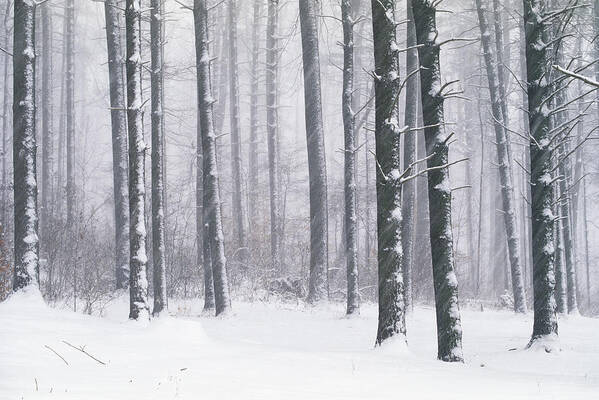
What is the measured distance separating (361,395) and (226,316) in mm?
9019

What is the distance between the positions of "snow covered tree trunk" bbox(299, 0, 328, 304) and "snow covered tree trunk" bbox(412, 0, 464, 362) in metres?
6.99

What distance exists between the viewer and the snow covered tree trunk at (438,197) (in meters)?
7.98

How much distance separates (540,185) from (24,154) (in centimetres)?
916

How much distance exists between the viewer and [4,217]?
17.7m

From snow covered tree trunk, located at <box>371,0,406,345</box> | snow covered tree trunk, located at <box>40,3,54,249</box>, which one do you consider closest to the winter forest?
snow covered tree trunk, located at <box>371,0,406,345</box>

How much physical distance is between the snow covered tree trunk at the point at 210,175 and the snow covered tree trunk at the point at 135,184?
3.60 m

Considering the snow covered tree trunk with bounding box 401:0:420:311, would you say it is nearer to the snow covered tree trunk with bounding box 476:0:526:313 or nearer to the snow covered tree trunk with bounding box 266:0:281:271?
the snow covered tree trunk with bounding box 476:0:526:313

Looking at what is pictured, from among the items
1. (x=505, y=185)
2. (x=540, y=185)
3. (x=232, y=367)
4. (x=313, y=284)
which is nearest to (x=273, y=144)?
(x=313, y=284)

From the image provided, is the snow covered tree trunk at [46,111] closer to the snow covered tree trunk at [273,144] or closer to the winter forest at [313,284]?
the winter forest at [313,284]

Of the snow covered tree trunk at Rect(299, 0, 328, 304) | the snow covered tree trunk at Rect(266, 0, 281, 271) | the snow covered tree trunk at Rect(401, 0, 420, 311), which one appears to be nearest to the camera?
the snow covered tree trunk at Rect(401, 0, 420, 311)

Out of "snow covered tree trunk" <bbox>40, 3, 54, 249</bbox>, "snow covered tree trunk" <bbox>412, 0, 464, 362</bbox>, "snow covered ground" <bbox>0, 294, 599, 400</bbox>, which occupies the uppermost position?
"snow covered tree trunk" <bbox>40, 3, 54, 249</bbox>

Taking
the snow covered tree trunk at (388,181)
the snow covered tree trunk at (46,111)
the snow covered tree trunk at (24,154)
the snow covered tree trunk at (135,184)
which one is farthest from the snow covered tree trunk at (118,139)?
the snow covered tree trunk at (388,181)

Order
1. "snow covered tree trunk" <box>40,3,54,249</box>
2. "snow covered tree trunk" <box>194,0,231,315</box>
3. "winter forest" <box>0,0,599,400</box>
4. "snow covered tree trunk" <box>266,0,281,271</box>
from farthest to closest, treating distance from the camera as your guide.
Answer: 1. "snow covered tree trunk" <box>40,3,54,249</box>
2. "snow covered tree trunk" <box>266,0,281,271</box>
3. "snow covered tree trunk" <box>194,0,231,315</box>
4. "winter forest" <box>0,0,599,400</box>

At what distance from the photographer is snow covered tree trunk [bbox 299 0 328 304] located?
50.8ft
